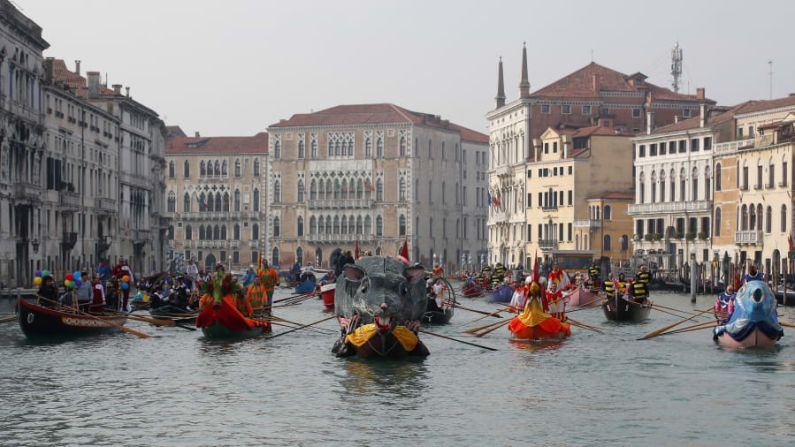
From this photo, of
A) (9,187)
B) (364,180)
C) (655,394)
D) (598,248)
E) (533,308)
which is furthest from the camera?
(364,180)

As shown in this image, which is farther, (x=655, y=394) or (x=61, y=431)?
(x=655, y=394)

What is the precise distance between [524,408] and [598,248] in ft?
222

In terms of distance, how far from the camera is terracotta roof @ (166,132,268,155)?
11456 cm

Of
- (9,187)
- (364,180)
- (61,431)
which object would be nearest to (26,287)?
(9,187)

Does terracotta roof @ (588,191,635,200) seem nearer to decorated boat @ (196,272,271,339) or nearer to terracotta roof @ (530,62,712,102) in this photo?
terracotta roof @ (530,62,712,102)

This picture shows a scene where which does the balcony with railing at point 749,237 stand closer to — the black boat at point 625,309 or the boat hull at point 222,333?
the black boat at point 625,309

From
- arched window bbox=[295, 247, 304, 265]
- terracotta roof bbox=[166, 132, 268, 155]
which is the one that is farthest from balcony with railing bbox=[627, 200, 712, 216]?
terracotta roof bbox=[166, 132, 268, 155]

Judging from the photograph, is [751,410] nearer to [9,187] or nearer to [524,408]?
[524,408]

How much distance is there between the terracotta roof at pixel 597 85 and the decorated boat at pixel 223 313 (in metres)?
68.1

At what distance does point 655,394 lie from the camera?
2291 centimetres

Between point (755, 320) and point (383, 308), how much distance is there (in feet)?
26.2

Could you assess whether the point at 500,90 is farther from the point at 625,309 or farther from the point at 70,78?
the point at 625,309

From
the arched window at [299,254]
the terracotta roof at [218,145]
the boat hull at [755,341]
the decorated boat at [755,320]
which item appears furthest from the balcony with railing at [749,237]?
the terracotta roof at [218,145]

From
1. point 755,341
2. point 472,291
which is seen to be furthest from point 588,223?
point 755,341
